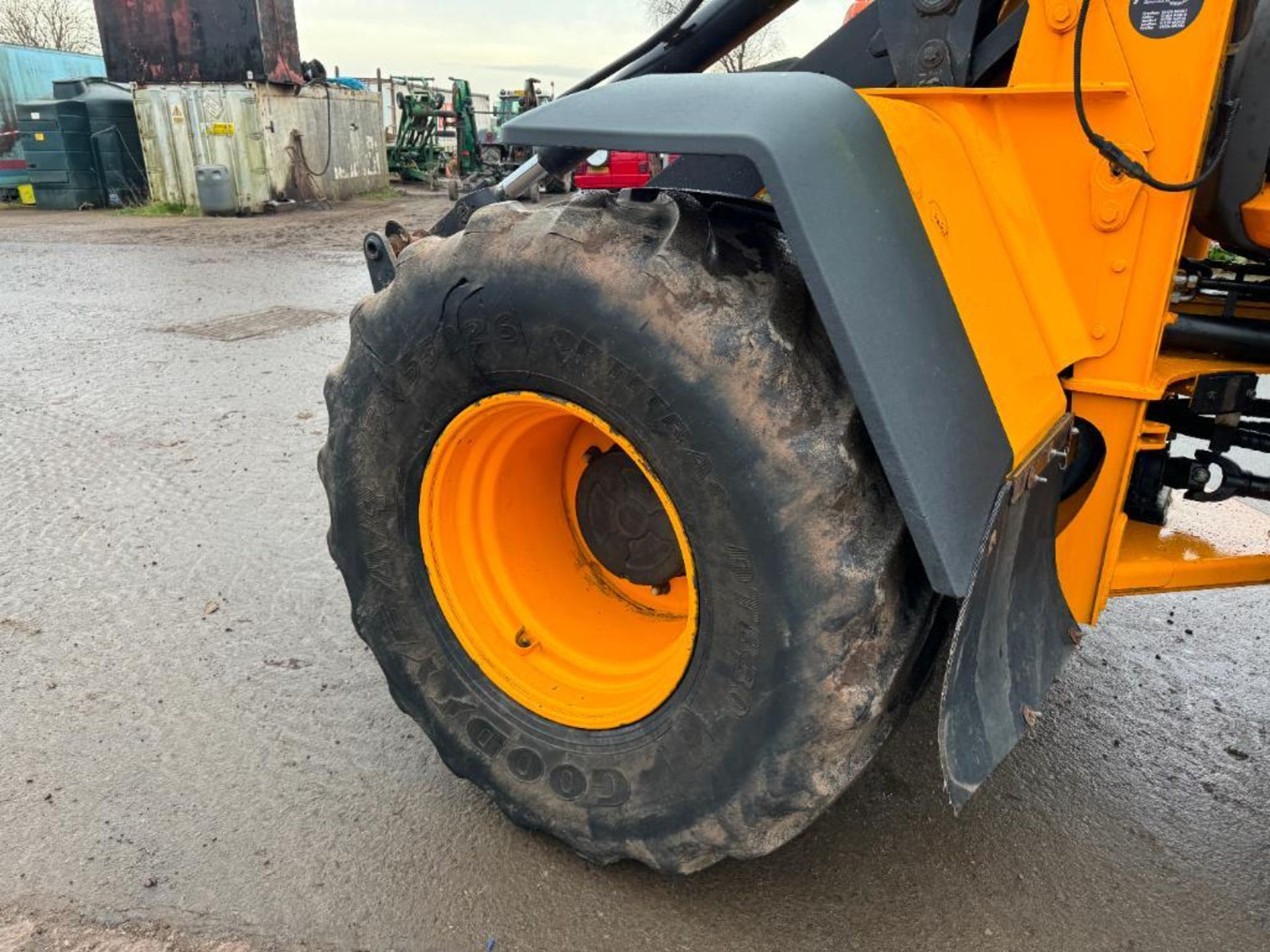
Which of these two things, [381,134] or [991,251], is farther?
[381,134]

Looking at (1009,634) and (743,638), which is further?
(1009,634)

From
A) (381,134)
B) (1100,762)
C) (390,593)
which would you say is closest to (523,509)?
(390,593)

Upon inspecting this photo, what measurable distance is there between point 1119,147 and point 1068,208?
13cm

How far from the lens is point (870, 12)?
7.23 feet

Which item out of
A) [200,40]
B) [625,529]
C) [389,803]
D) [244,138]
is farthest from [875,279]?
[200,40]

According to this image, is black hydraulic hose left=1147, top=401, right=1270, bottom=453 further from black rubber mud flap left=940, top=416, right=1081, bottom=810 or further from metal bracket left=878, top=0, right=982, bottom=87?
metal bracket left=878, top=0, right=982, bottom=87

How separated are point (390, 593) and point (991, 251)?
1.40 metres

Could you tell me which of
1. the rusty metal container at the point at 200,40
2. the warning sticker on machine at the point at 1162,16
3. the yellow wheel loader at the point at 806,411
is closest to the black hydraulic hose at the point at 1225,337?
the yellow wheel loader at the point at 806,411

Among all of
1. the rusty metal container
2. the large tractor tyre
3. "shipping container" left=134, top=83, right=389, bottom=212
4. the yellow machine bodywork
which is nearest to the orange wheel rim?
the large tractor tyre

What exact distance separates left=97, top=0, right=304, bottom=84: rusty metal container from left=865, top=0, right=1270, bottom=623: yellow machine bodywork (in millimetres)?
15767

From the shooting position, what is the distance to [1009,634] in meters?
1.76

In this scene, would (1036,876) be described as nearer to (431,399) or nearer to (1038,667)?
(1038,667)

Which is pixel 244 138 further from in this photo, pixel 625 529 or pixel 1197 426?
pixel 1197 426

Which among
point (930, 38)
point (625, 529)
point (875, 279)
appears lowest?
point (625, 529)
